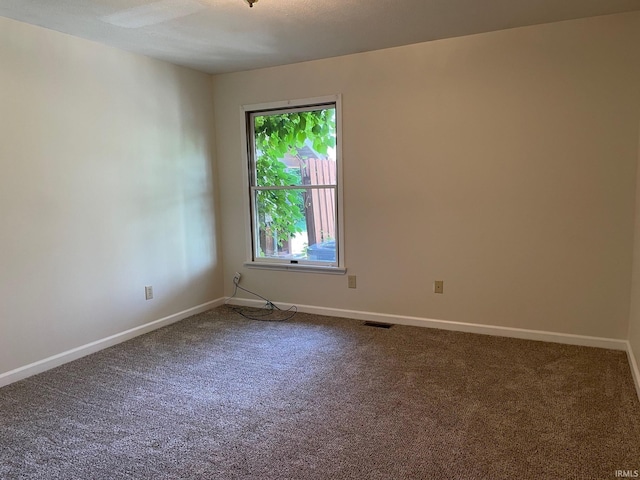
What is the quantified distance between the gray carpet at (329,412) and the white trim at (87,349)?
0.24 ft

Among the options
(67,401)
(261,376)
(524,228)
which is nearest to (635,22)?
(524,228)

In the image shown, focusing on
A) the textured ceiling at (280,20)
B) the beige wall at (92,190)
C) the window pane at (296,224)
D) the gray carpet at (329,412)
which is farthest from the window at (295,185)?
the gray carpet at (329,412)

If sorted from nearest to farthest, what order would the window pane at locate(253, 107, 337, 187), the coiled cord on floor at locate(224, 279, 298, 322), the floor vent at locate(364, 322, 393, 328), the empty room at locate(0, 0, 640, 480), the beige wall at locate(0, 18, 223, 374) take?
1. the empty room at locate(0, 0, 640, 480)
2. the beige wall at locate(0, 18, 223, 374)
3. the floor vent at locate(364, 322, 393, 328)
4. the window pane at locate(253, 107, 337, 187)
5. the coiled cord on floor at locate(224, 279, 298, 322)

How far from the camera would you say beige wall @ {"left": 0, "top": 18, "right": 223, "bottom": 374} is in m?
2.85

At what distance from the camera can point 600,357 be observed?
3.01 metres

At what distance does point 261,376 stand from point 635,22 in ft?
11.2

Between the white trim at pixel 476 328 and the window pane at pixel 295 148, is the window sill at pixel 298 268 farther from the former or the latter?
the window pane at pixel 295 148

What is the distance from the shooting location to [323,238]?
418 centimetres

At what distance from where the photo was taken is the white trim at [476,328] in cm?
320

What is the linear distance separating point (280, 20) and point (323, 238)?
6.38 ft

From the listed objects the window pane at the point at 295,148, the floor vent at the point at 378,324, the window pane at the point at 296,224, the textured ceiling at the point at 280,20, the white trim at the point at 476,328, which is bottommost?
the floor vent at the point at 378,324

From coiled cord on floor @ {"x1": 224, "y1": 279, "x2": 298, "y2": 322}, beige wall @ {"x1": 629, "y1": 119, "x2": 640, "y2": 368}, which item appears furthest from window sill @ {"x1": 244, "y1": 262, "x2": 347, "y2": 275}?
beige wall @ {"x1": 629, "y1": 119, "x2": 640, "y2": 368}

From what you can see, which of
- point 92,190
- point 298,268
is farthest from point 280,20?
point 298,268

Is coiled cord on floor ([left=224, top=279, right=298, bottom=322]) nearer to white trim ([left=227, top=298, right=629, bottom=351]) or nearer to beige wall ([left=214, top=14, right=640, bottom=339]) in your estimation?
white trim ([left=227, top=298, right=629, bottom=351])
